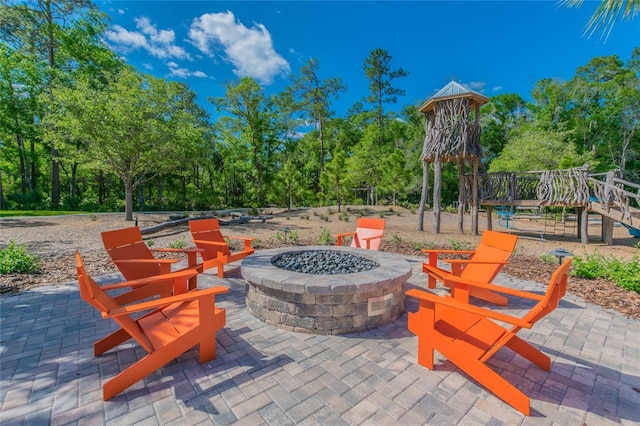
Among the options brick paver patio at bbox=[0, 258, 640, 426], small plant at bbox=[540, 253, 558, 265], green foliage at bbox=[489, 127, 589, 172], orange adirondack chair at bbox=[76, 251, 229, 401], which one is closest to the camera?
brick paver patio at bbox=[0, 258, 640, 426]

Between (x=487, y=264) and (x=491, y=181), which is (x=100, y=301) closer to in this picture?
(x=487, y=264)

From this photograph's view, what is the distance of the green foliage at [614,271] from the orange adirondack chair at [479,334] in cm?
367

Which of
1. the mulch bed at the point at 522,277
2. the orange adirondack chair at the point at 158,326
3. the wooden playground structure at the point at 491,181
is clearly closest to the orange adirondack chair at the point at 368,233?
the mulch bed at the point at 522,277

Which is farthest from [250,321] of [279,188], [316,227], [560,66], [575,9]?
[560,66]

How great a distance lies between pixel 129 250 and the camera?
358 cm

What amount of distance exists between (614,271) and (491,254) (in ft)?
9.83

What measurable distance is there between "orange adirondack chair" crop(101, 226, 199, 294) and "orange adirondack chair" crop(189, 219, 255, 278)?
0.95 m

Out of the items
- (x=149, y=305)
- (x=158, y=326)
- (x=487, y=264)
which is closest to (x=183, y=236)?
(x=158, y=326)

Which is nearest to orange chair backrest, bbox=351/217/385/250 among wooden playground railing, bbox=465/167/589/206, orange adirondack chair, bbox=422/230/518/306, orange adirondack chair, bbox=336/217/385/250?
orange adirondack chair, bbox=336/217/385/250

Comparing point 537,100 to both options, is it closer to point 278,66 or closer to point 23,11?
point 278,66

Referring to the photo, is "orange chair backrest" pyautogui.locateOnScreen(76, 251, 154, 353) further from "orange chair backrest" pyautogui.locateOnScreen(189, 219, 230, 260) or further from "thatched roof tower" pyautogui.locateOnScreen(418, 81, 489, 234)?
"thatched roof tower" pyautogui.locateOnScreen(418, 81, 489, 234)

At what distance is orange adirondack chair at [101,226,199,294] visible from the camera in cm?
333

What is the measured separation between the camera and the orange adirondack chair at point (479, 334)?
1.87 m

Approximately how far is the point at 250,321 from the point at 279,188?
1593cm
